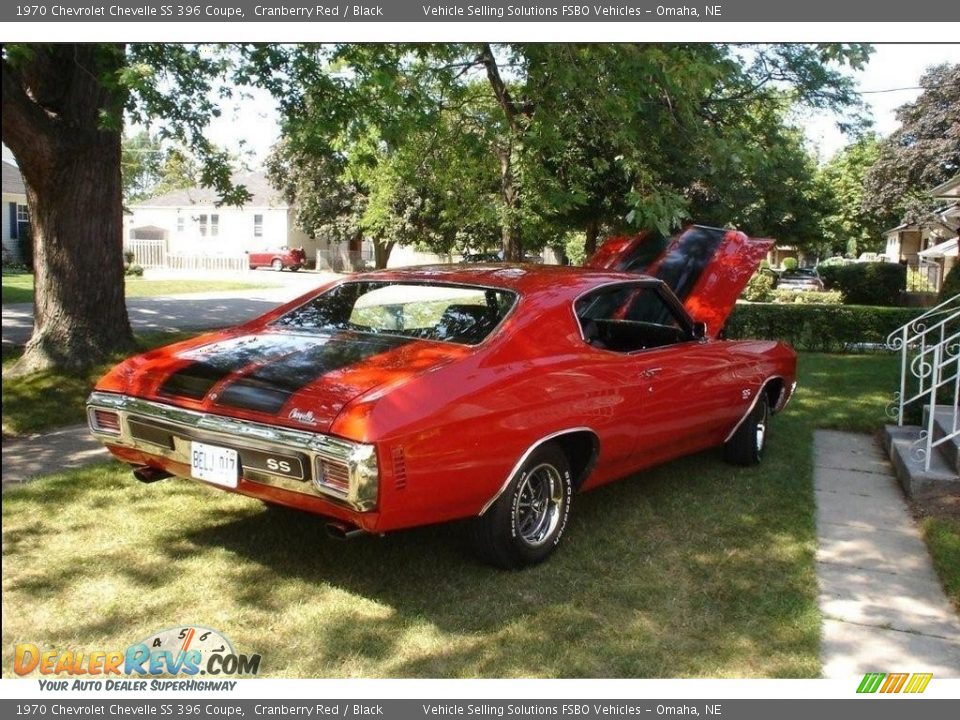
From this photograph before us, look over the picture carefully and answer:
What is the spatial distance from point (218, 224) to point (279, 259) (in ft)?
25.9

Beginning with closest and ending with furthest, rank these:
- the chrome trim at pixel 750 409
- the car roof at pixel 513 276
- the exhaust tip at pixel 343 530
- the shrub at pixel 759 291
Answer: the exhaust tip at pixel 343 530, the car roof at pixel 513 276, the chrome trim at pixel 750 409, the shrub at pixel 759 291

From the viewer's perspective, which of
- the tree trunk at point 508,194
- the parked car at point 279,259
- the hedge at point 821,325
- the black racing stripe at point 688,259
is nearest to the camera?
the black racing stripe at point 688,259

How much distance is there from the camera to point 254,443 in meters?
3.49

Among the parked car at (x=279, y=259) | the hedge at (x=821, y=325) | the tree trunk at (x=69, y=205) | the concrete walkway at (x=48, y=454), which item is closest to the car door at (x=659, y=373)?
the concrete walkway at (x=48, y=454)

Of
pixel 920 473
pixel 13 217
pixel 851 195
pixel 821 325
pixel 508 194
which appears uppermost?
pixel 851 195

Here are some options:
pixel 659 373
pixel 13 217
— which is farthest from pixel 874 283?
pixel 13 217

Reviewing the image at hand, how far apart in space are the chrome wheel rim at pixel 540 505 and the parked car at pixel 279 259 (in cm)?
3799

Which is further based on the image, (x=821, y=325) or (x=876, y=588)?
(x=821, y=325)

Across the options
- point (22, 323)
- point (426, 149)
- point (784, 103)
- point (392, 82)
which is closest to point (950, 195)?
point (784, 103)

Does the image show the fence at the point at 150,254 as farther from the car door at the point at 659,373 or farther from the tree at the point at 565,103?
the car door at the point at 659,373

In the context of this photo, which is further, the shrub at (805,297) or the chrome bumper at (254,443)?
the shrub at (805,297)

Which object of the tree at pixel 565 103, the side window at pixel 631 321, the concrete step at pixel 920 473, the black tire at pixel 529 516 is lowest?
the concrete step at pixel 920 473

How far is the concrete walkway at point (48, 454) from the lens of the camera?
554cm

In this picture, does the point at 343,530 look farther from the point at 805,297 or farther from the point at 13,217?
the point at 13,217
